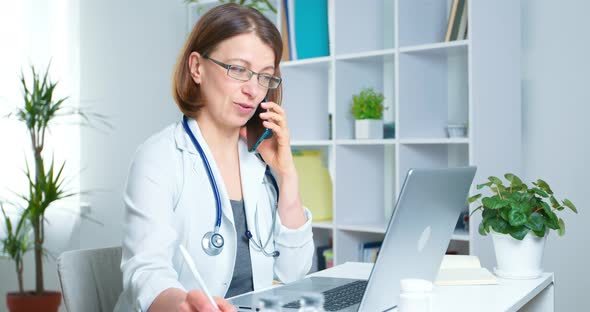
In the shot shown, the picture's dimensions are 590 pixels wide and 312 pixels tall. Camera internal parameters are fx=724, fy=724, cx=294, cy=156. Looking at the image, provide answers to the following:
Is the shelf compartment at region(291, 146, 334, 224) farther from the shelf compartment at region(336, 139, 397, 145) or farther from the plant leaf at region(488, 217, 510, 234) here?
the plant leaf at region(488, 217, 510, 234)

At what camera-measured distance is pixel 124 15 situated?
431cm

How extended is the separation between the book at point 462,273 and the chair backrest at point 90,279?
81cm

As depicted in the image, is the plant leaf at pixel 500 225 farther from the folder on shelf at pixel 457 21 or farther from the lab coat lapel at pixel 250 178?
the folder on shelf at pixel 457 21

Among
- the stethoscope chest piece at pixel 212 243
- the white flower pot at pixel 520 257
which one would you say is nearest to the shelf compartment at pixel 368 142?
the white flower pot at pixel 520 257

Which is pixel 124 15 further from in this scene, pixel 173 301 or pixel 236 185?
pixel 173 301

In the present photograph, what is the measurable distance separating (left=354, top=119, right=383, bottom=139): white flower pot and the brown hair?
1.53 metres

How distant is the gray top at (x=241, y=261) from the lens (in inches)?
72.1

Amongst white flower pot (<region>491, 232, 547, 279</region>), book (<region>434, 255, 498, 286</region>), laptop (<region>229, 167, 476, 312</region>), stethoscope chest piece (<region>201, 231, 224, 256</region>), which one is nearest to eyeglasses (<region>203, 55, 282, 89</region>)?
stethoscope chest piece (<region>201, 231, 224, 256</region>)

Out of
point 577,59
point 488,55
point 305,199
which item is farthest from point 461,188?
point 305,199

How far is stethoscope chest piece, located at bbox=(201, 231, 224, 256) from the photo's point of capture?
174cm

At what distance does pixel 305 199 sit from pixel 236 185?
175 centimetres

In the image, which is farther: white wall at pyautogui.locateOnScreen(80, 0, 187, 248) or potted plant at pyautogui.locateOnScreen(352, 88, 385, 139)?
white wall at pyautogui.locateOnScreen(80, 0, 187, 248)

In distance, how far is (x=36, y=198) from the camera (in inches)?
151

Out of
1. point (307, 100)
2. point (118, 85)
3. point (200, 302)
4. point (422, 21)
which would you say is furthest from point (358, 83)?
point (200, 302)
